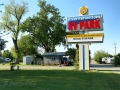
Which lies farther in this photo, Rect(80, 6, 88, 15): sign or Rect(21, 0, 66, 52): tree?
Rect(21, 0, 66, 52): tree

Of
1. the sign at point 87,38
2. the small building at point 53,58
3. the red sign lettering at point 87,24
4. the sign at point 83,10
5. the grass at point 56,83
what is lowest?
the grass at point 56,83

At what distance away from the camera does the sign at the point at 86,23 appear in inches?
1177

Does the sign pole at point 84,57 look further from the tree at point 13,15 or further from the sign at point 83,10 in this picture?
the tree at point 13,15

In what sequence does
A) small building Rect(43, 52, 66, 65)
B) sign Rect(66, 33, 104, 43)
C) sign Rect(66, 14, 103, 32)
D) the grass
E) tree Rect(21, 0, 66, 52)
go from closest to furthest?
the grass
sign Rect(66, 33, 104, 43)
sign Rect(66, 14, 103, 32)
small building Rect(43, 52, 66, 65)
tree Rect(21, 0, 66, 52)

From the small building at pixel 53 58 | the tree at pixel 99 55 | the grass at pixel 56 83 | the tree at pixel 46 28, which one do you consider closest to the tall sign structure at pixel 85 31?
the grass at pixel 56 83

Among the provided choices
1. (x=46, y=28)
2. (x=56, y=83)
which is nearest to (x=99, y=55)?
(x=46, y=28)

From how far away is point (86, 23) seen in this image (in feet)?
99.1

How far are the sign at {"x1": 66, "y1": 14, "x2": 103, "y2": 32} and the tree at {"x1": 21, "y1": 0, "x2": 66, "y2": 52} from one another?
1040 inches

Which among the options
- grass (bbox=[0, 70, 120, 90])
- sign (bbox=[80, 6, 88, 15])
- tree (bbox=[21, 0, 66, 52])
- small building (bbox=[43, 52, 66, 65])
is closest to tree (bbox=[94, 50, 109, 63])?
tree (bbox=[21, 0, 66, 52])

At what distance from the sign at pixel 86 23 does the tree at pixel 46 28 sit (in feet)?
86.7

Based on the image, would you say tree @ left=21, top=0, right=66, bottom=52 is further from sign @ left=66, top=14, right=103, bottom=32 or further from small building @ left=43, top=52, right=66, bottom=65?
sign @ left=66, top=14, right=103, bottom=32

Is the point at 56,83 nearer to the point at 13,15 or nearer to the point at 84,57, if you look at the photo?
the point at 84,57

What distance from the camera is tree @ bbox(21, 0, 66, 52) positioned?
5734 cm

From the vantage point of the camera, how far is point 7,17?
59.8 m
